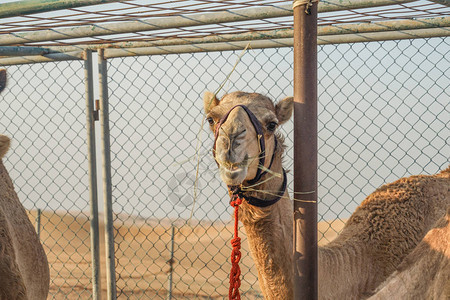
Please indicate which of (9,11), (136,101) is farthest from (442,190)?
(9,11)

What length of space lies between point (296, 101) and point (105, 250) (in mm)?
2731

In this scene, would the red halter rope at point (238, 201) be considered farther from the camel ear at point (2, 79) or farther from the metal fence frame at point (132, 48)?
the camel ear at point (2, 79)

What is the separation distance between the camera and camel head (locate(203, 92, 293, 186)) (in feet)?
8.00

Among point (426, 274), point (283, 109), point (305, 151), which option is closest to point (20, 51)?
point (283, 109)

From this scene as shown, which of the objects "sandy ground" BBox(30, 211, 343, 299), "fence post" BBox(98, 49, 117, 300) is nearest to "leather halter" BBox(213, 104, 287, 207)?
"fence post" BBox(98, 49, 117, 300)

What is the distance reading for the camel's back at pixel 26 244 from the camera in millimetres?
3332

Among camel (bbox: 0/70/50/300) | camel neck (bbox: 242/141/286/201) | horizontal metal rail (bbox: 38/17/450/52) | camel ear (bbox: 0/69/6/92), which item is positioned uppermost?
horizontal metal rail (bbox: 38/17/450/52)

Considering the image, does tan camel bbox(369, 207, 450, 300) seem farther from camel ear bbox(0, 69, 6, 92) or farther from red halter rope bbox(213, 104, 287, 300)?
camel ear bbox(0, 69, 6, 92)

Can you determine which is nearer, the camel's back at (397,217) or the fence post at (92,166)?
the camel's back at (397,217)

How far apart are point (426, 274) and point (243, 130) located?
3.89ft

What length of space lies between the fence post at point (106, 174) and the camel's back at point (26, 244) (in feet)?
2.36

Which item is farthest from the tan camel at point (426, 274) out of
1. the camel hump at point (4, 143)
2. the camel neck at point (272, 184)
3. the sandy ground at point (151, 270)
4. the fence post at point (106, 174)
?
the sandy ground at point (151, 270)

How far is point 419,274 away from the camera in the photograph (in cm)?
164

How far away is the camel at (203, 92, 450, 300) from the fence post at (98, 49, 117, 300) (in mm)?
1248
